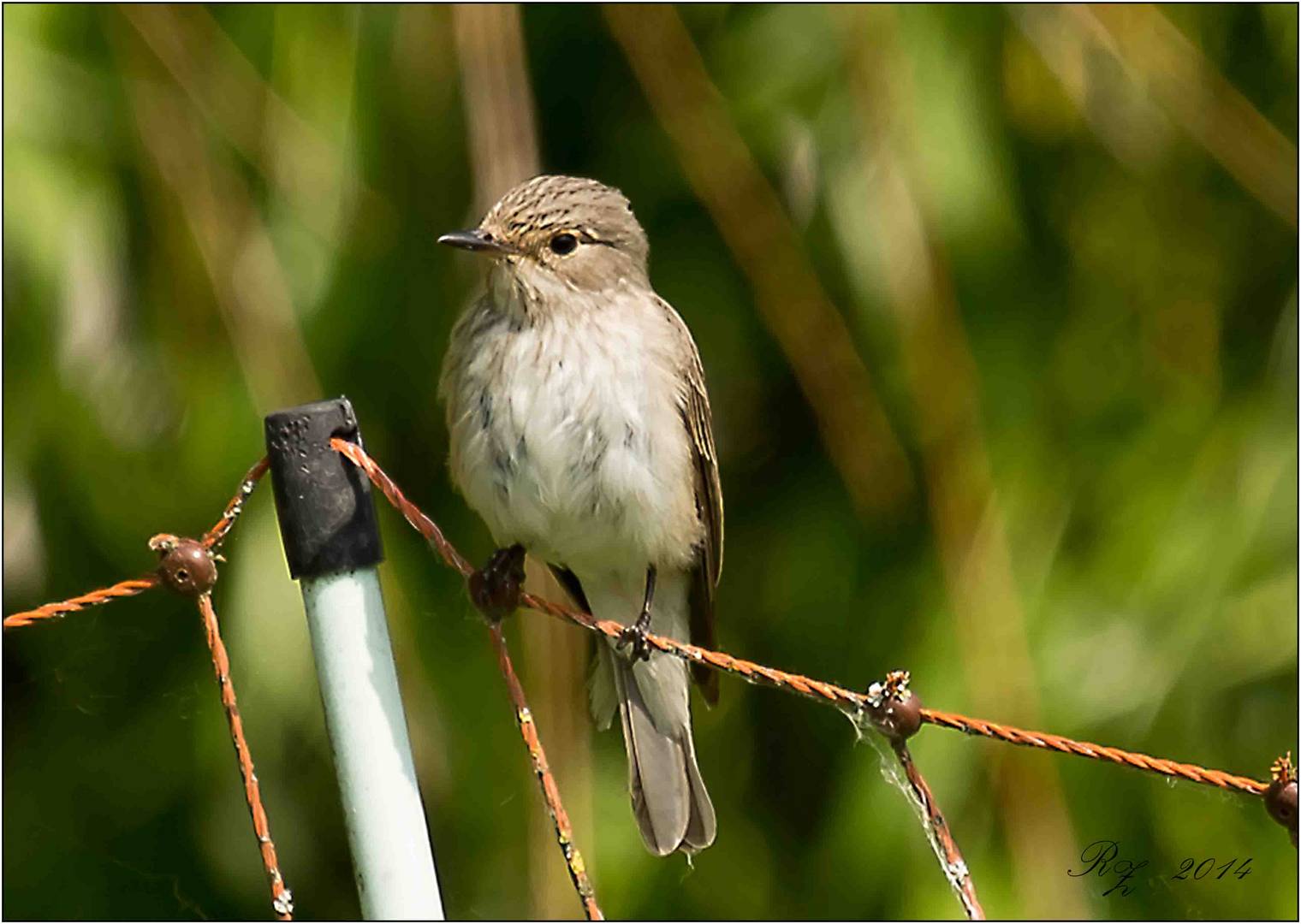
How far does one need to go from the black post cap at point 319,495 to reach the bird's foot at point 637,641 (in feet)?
3.10

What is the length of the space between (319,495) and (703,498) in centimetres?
118

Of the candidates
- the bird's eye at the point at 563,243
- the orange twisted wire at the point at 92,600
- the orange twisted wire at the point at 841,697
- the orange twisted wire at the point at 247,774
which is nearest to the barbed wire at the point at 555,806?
the orange twisted wire at the point at 841,697

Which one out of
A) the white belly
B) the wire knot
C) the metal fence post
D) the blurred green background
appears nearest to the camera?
the metal fence post

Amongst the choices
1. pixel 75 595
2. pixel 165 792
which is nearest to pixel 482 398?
pixel 75 595

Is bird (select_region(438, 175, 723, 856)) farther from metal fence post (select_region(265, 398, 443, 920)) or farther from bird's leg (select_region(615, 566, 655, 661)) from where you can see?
metal fence post (select_region(265, 398, 443, 920))

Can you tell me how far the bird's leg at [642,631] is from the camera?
2977 millimetres

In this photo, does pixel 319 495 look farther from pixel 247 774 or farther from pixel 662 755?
pixel 662 755

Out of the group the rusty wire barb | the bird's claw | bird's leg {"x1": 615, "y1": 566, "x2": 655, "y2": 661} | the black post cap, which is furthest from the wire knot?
the bird's claw

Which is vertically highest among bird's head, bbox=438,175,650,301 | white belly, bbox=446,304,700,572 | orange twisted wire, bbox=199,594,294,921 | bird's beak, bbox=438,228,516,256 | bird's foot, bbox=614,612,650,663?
bird's head, bbox=438,175,650,301

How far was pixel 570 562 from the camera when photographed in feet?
10.2

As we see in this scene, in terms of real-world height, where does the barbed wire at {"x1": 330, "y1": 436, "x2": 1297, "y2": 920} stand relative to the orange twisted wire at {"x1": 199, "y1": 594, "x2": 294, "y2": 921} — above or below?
above

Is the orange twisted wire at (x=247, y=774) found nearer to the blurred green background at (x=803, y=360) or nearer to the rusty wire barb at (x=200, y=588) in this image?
the rusty wire barb at (x=200, y=588)

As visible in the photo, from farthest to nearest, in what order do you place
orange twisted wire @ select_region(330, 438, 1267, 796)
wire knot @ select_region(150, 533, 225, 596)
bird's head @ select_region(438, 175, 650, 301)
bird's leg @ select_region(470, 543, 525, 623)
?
1. bird's head @ select_region(438, 175, 650, 301)
2. bird's leg @ select_region(470, 543, 525, 623)
3. wire knot @ select_region(150, 533, 225, 596)
4. orange twisted wire @ select_region(330, 438, 1267, 796)

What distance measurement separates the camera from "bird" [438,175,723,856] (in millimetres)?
2797
